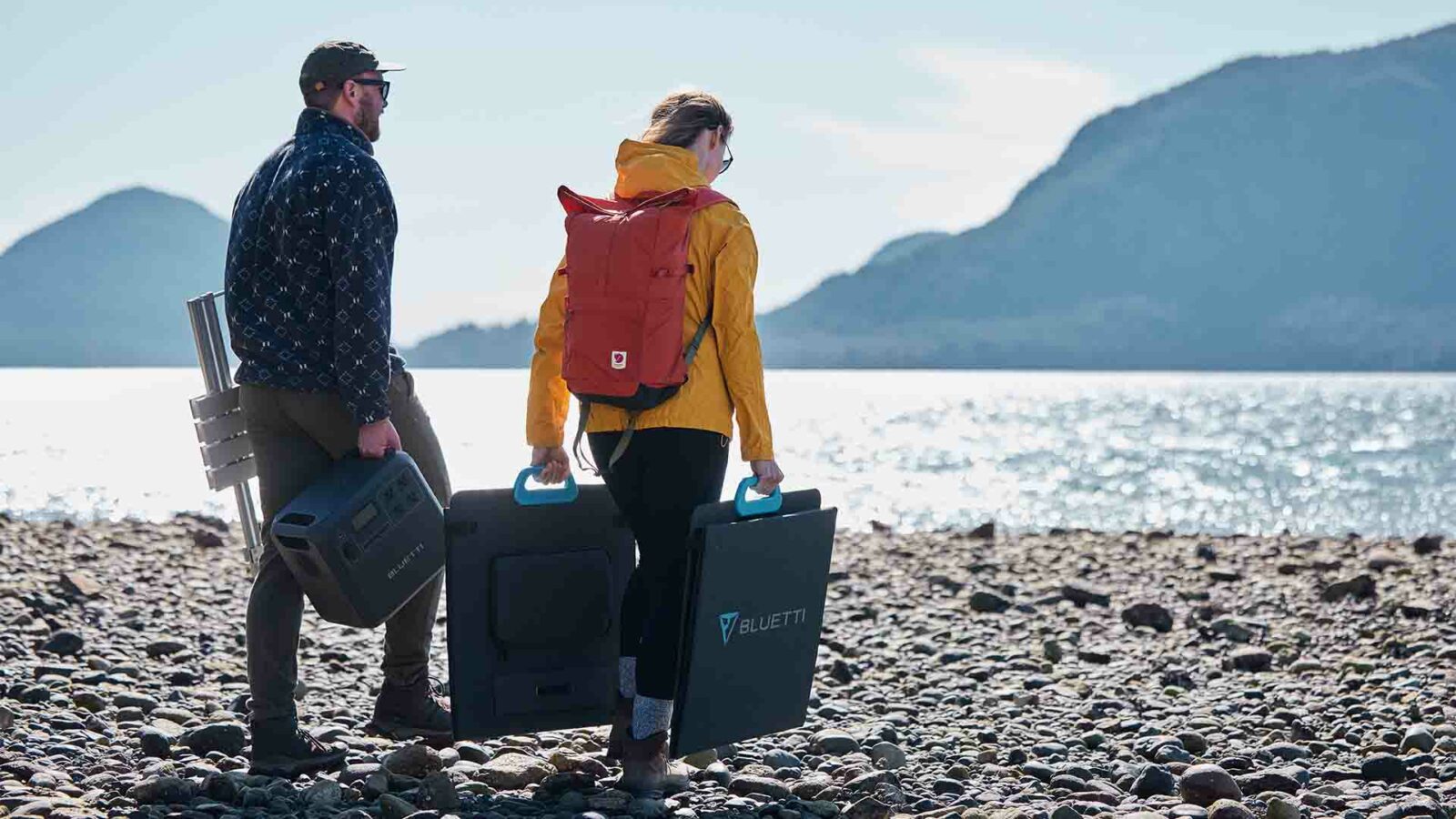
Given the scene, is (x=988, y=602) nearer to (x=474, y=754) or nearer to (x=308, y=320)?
(x=474, y=754)

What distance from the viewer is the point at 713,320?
4.41 meters

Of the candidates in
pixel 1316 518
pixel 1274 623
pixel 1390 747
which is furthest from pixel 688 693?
pixel 1316 518

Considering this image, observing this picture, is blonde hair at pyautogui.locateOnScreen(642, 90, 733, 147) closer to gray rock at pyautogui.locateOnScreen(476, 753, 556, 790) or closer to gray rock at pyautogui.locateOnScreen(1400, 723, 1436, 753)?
gray rock at pyautogui.locateOnScreen(476, 753, 556, 790)

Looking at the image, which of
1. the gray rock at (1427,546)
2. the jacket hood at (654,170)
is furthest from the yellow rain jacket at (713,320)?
the gray rock at (1427,546)

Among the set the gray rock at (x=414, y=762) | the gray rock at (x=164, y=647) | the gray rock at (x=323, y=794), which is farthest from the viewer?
the gray rock at (x=164, y=647)

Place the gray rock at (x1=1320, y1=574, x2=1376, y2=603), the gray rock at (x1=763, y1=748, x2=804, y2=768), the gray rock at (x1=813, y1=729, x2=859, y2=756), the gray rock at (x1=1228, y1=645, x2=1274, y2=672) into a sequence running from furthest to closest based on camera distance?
the gray rock at (x1=1320, y1=574, x2=1376, y2=603), the gray rock at (x1=1228, y1=645, x2=1274, y2=672), the gray rock at (x1=813, y1=729, x2=859, y2=756), the gray rock at (x1=763, y1=748, x2=804, y2=768)

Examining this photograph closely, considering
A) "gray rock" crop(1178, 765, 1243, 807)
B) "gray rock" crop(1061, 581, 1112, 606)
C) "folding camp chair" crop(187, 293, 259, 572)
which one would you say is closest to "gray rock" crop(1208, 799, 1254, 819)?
"gray rock" crop(1178, 765, 1243, 807)

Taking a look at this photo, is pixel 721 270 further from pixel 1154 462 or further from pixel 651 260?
pixel 1154 462

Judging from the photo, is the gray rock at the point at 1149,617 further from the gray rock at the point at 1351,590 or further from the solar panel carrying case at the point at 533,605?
the solar panel carrying case at the point at 533,605

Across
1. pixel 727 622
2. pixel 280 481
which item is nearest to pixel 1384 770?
Result: pixel 727 622

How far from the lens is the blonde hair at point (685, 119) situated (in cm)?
455

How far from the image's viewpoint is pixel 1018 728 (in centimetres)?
641

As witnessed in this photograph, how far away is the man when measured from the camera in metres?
4.56

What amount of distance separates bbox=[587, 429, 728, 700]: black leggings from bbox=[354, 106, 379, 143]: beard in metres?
1.32
